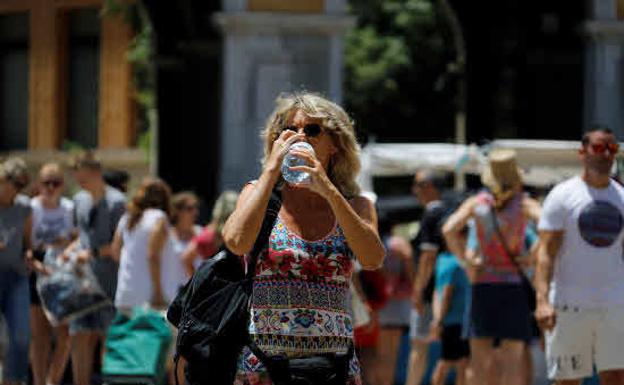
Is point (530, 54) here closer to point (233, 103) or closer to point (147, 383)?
point (233, 103)

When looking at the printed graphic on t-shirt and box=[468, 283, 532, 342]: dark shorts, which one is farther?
box=[468, 283, 532, 342]: dark shorts

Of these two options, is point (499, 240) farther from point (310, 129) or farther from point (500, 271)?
point (310, 129)

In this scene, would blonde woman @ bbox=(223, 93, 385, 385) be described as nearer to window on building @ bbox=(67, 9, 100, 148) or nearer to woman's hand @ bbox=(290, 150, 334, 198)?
woman's hand @ bbox=(290, 150, 334, 198)

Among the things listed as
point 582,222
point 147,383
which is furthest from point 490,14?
point 582,222

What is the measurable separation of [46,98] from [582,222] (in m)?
14.6

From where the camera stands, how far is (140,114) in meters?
31.5

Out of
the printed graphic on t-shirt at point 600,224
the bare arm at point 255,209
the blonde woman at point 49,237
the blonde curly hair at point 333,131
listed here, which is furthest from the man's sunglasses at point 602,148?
the blonde woman at point 49,237

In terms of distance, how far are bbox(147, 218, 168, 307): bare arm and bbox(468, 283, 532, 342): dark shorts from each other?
2.36 meters

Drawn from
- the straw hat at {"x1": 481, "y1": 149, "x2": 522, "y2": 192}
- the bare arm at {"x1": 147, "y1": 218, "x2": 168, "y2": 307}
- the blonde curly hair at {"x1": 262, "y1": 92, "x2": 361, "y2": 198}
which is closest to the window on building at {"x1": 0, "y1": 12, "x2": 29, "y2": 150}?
the bare arm at {"x1": 147, "y1": 218, "x2": 168, "y2": 307}

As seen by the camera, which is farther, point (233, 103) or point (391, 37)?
point (391, 37)

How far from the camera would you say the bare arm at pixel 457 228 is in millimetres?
10188

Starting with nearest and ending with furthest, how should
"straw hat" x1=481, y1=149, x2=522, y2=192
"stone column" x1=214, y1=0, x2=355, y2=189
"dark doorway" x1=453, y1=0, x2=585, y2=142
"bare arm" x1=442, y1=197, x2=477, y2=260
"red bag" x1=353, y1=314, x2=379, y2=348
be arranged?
1. "straw hat" x1=481, y1=149, x2=522, y2=192
2. "red bag" x1=353, y1=314, x2=379, y2=348
3. "bare arm" x1=442, y1=197, x2=477, y2=260
4. "stone column" x1=214, y1=0, x2=355, y2=189
5. "dark doorway" x1=453, y1=0, x2=585, y2=142

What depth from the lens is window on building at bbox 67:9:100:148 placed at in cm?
2019

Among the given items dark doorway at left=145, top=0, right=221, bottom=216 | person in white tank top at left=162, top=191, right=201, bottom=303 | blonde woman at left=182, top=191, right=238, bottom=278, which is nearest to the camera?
blonde woman at left=182, top=191, right=238, bottom=278
